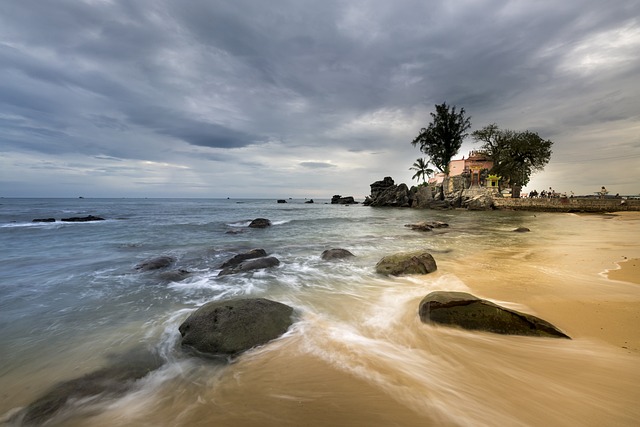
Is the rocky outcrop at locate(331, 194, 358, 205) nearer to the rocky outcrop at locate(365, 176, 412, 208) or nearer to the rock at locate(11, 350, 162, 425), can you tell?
the rocky outcrop at locate(365, 176, 412, 208)

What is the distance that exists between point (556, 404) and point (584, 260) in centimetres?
853

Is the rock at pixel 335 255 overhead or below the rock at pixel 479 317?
below

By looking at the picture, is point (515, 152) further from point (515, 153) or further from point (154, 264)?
point (154, 264)

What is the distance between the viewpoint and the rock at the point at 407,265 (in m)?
8.12

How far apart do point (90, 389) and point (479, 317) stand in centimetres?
574

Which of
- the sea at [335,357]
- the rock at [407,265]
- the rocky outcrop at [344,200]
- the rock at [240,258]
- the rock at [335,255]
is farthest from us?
the rocky outcrop at [344,200]

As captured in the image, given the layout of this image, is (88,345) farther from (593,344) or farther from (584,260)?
(584,260)

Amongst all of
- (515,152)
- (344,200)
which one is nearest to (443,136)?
(515,152)

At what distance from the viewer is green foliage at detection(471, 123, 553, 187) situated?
1591 inches

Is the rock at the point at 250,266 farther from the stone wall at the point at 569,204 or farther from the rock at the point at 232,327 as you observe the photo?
the stone wall at the point at 569,204

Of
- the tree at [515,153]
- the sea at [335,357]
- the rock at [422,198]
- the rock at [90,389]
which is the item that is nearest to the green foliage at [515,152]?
the tree at [515,153]

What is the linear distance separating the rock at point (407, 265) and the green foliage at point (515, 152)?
44.2 metres

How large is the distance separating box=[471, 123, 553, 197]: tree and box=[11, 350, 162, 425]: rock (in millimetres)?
51673

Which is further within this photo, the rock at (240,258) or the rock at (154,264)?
the rock at (240,258)
